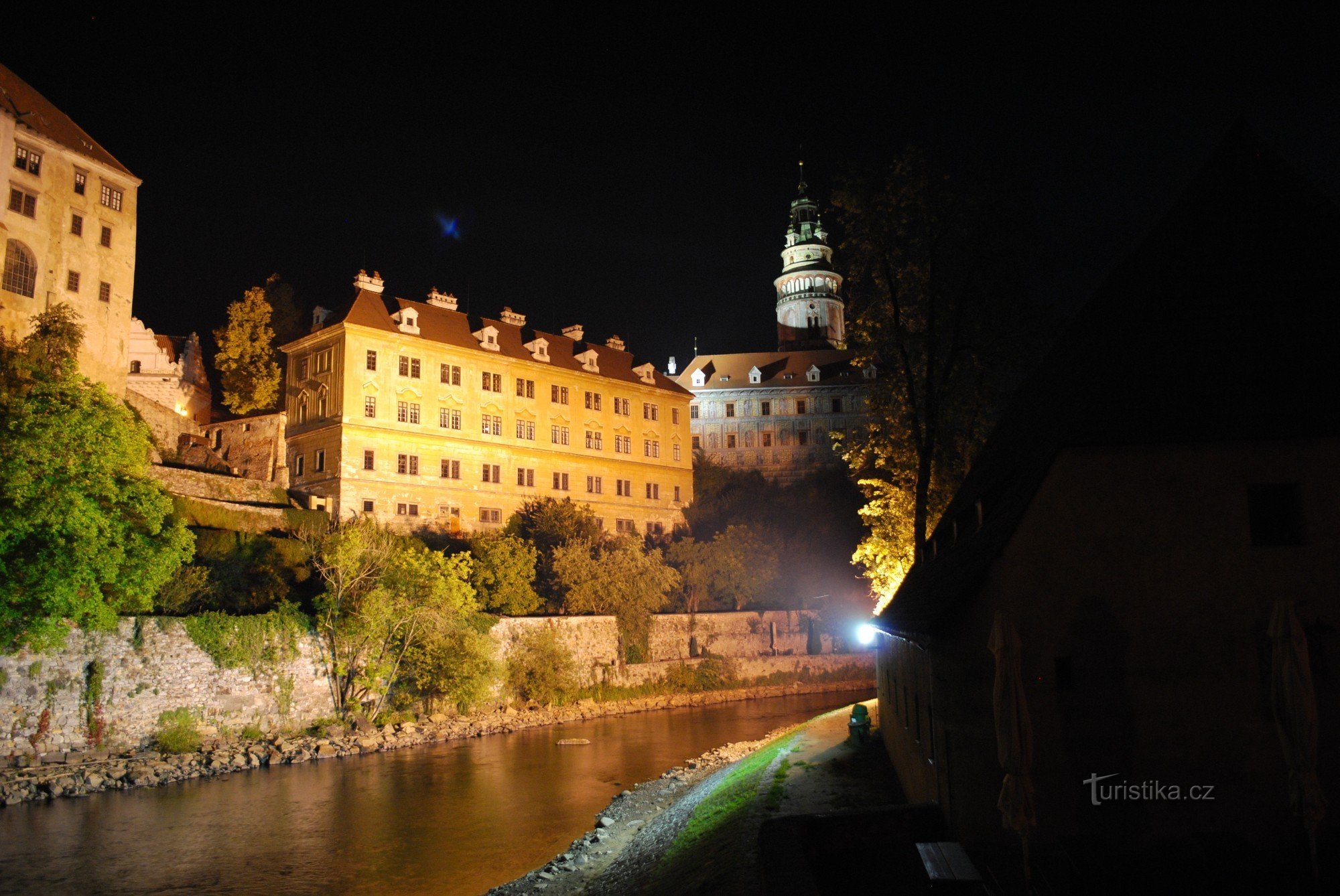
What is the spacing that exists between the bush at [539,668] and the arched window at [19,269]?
24.3m

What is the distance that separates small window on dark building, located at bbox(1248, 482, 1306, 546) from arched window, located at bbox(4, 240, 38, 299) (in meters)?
42.7

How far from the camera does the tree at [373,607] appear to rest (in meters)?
31.3

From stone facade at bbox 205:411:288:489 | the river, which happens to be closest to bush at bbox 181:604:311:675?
the river

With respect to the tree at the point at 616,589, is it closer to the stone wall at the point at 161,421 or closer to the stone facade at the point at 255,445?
the stone facade at the point at 255,445

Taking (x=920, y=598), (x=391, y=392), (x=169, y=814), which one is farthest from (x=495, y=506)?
(x=920, y=598)

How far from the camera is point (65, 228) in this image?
4000 cm

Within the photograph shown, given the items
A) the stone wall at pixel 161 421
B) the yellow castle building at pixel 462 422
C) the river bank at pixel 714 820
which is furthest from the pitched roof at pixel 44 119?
the river bank at pixel 714 820

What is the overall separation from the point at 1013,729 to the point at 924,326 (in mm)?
15042

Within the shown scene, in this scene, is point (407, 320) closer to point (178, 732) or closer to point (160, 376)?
point (160, 376)

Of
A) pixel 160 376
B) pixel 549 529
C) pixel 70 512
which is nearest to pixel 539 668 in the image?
pixel 549 529

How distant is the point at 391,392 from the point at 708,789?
31.0 meters

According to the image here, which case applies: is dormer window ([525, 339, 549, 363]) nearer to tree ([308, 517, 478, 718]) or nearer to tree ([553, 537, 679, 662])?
tree ([553, 537, 679, 662])

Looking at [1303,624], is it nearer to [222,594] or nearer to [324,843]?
[324,843]

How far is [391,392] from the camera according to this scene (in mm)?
45312
